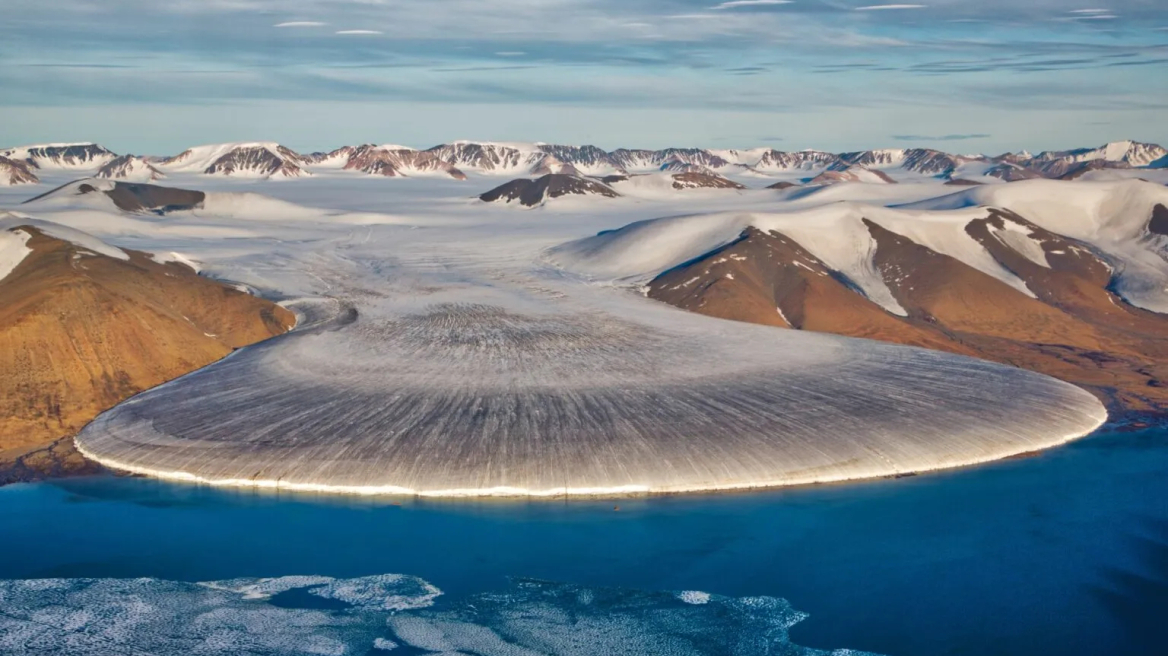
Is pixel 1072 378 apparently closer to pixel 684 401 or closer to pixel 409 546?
pixel 684 401

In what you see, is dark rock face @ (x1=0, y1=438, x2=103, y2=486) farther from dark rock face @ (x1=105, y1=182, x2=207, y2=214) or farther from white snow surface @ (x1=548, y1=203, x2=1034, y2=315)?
dark rock face @ (x1=105, y1=182, x2=207, y2=214)

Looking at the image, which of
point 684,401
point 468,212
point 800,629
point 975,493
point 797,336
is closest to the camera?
point 800,629

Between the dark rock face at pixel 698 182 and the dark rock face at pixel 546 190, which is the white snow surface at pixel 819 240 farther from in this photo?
the dark rock face at pixel 698 182

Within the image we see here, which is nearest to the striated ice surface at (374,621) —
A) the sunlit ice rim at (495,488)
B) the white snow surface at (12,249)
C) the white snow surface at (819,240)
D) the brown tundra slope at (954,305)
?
the sunlit ice rim at (495,488)

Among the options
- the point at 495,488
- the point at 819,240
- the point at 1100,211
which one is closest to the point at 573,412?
the point at 495,488

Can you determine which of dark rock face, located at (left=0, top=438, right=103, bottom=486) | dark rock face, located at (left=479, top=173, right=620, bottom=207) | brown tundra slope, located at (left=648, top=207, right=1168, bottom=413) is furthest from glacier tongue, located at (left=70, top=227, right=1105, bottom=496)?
dark rock face, located at (left=479, top=173, right=620, bottom=207)

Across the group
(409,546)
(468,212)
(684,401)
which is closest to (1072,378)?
(684,401)
